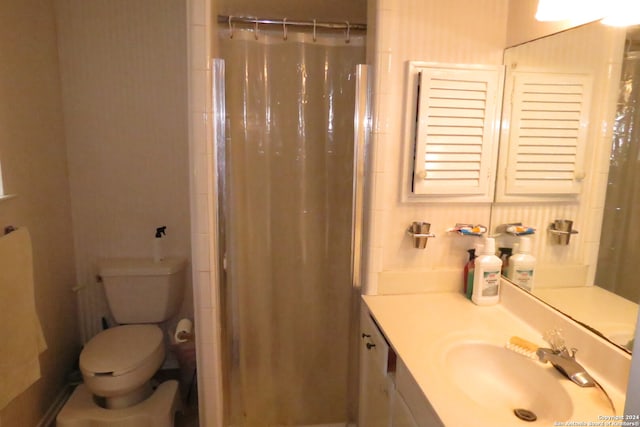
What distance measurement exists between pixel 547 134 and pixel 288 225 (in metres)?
1.12

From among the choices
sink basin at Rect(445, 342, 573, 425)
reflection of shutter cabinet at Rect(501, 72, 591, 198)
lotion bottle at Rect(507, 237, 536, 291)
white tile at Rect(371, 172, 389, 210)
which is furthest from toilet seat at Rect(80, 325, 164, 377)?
reflection of shutter cabinet at Rect(501, 72, 591, 198)

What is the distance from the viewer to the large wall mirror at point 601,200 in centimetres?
98

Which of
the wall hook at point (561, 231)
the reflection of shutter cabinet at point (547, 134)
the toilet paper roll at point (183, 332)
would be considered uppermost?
the reflection of shutter cabinet at point (547, 134)

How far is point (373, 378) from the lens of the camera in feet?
4.62

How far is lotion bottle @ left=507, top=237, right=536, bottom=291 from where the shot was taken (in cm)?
136

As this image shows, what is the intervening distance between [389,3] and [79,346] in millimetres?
2513

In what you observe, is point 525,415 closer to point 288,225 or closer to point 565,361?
point 565,361

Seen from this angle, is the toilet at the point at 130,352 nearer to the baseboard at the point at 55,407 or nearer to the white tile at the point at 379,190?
the baseboard at the point at 55,407

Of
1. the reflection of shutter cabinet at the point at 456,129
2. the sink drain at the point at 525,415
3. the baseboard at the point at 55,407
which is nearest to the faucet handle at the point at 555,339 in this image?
the sink drain at the point at 525,415

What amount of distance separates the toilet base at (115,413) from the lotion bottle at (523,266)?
171 centimetres

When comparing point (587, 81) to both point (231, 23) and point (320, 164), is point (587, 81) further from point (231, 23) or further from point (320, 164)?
point (231, 23)

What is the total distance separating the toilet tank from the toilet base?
418 mm

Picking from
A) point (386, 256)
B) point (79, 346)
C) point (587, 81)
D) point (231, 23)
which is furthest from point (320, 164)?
point (79, 346)

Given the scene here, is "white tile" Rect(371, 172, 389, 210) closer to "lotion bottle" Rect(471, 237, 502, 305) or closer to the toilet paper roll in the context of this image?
"lotion bottle" Rect(471, 237, 502, 305)
